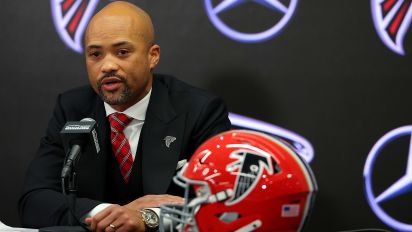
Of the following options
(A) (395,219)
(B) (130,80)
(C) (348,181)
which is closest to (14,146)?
(B) (130,80)

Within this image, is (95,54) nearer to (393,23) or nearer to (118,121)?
(118,121)

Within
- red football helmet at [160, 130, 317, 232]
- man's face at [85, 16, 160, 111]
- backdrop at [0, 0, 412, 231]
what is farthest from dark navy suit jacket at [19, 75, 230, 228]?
red football helmet at [160, 130, 317, 232]

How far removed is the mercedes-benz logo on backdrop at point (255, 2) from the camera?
2.46 meters

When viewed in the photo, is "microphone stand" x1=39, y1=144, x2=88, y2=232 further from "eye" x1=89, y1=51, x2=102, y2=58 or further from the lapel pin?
"eye" x1=89, y1=51, x2=102, y2=58

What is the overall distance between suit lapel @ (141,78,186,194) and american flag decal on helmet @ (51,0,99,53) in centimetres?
57

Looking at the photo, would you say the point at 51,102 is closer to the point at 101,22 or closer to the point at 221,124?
the point at 101,22

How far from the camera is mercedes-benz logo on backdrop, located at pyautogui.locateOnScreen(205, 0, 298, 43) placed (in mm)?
2455

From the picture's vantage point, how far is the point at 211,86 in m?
2.55

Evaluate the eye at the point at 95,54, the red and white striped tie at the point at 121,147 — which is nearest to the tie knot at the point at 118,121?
the red and white striped tie at the point at 121,147

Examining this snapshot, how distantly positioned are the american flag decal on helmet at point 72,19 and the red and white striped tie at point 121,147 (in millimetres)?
564

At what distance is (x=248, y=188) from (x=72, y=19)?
1.48 m

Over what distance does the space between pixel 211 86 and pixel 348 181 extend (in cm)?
65

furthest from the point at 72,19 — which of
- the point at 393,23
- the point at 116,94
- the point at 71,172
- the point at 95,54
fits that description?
the point at 393,23

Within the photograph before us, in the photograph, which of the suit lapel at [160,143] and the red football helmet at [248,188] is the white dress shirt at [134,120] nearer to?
the suit lapel at [160,143]
